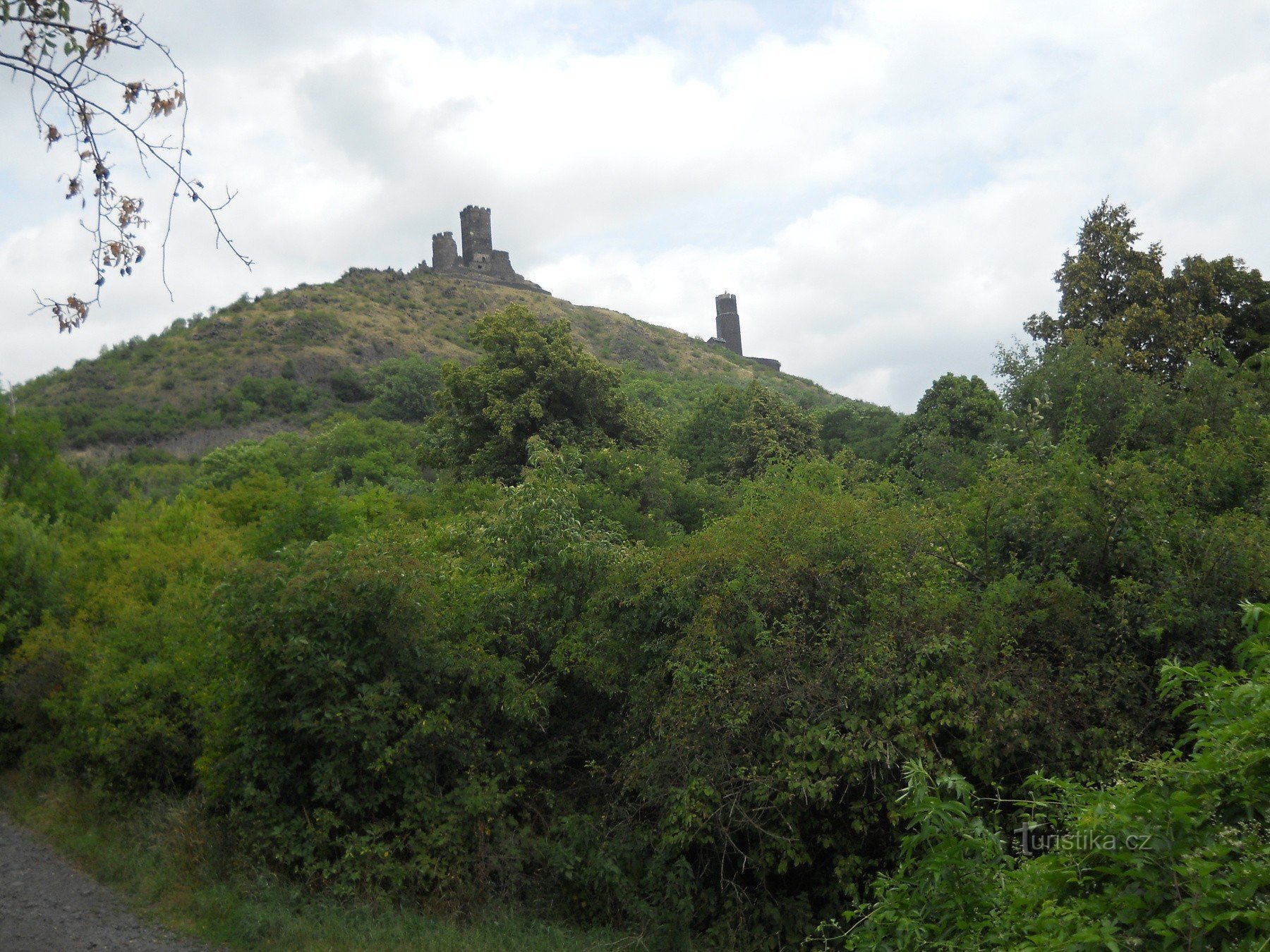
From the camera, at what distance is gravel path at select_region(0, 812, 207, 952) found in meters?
9.74

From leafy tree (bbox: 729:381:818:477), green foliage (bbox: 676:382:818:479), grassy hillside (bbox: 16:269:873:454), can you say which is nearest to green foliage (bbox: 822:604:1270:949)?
leafy tree (bbox: 729:381:818:477)

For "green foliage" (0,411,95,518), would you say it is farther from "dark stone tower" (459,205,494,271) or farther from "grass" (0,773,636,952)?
"dark stone tower" (459,205,494,271)

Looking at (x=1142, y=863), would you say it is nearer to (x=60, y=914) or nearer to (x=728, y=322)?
(x=60, y=914)

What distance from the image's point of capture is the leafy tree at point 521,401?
22.8 m

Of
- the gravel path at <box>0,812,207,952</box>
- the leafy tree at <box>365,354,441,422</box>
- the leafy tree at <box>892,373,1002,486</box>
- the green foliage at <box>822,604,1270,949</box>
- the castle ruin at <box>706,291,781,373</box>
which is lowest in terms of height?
the gravel path at <box>0,812,207,952</box>

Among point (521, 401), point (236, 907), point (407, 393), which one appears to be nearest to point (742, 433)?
point (521, 401)

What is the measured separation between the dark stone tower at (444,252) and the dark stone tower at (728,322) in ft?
96.1

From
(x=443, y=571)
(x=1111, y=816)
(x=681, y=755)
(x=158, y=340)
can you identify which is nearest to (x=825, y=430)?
(x=443, y=571)

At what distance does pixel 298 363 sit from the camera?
2397 inches

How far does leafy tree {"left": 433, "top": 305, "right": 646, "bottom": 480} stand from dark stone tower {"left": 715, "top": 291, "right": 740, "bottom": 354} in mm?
78823

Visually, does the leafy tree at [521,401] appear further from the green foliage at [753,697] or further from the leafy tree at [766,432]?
the green foliage at [753,697]

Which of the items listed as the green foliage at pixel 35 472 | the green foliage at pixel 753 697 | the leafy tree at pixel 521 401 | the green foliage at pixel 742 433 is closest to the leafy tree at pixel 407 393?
the green foliage at pixel 35 472

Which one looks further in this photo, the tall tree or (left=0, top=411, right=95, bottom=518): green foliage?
(left=0, top=411, right=95, bottom=518): green foliage

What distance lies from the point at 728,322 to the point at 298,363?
54665mm
